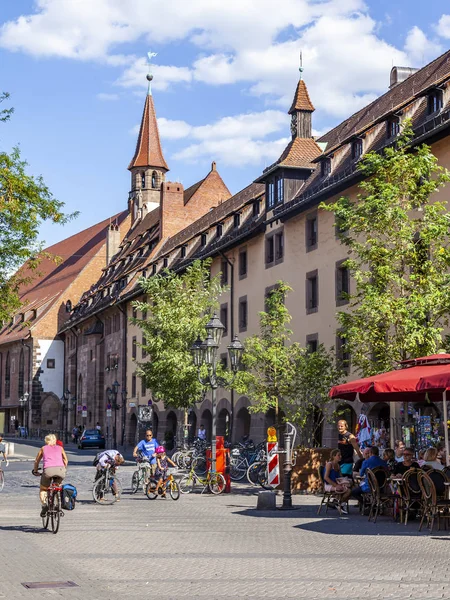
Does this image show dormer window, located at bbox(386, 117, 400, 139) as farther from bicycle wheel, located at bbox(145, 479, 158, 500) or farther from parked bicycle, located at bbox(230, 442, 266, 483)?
bicycle wheel, located at bbox(145, 479, 158, 500)

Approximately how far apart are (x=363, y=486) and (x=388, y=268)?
18.9 feet

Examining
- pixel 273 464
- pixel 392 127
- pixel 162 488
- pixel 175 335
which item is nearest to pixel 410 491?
pixel 273 464

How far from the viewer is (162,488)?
24172 millimetres

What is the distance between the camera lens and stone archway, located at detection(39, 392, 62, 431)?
3610 inches

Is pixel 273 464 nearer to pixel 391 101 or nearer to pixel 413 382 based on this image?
pixel 413 382

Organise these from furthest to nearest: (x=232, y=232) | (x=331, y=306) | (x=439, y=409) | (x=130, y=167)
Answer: (x=130, y=167)
(x=232, y=232)
(x=331, y=306)
(x=439, y=409)

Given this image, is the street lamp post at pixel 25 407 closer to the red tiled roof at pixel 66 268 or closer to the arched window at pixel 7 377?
the arched window at pixel 7 377

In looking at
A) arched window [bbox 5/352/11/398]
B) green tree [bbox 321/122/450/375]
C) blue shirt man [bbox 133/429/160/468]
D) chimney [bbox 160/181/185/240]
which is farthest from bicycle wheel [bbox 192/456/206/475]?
arched window [bbox 5/352/11/398]

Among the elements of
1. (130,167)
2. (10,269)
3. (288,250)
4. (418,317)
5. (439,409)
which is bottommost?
(439,409)

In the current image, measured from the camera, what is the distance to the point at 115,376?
222 feet

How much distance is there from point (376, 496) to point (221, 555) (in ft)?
17.9

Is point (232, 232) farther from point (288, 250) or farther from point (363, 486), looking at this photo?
point (363, 486)

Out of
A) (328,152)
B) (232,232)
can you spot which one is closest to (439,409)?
(328,152)

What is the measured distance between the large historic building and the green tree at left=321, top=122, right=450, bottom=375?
144 inches
